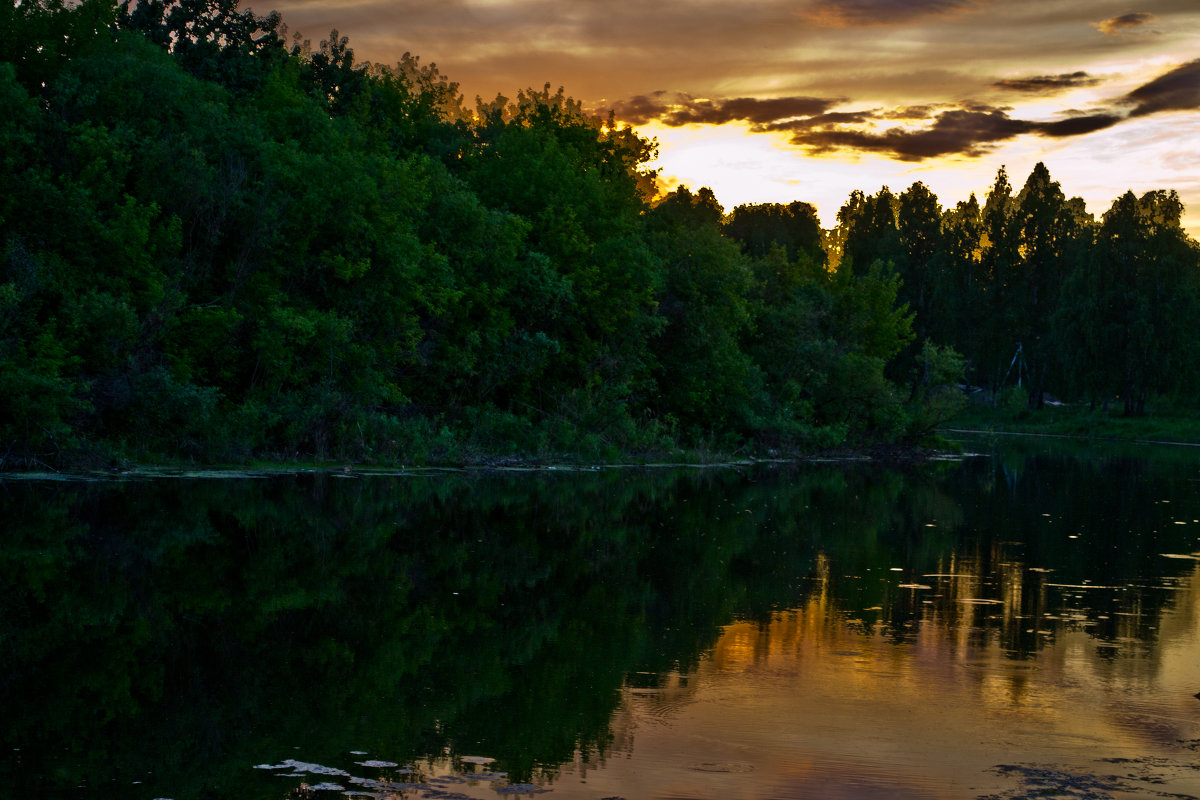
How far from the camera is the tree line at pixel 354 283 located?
30031 mm

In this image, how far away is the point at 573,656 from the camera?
11688mm

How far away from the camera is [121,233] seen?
30047mm

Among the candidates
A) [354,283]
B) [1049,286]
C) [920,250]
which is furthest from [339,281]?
[920,250]

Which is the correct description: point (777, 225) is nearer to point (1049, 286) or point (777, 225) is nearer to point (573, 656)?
point (1049, 286)

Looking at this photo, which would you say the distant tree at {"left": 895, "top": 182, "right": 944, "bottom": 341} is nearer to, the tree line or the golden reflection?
the tree line

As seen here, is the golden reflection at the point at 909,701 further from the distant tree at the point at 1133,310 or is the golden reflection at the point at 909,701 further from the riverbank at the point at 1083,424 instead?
the distant tree at the point at 1133,310

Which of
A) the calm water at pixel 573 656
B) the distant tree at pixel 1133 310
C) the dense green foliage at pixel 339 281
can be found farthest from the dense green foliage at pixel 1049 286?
the calm water at pixel 573 656

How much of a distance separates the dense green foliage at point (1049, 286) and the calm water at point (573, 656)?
54092mm

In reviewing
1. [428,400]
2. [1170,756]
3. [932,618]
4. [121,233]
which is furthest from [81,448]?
[1170,756]

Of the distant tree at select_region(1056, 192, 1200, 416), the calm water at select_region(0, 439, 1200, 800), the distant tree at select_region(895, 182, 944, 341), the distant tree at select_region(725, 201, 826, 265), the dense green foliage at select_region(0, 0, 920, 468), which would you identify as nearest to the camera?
the calm water at select_region(0, 439, 1200, 800)

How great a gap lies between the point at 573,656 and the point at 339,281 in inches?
1068

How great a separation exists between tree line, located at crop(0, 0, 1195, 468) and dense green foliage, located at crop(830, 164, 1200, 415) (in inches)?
930

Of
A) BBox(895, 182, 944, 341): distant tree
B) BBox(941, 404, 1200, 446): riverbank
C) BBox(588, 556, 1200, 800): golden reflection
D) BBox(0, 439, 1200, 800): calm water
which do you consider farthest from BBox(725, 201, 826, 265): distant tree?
BBox(588, 556, 1200, 800): golden reflection

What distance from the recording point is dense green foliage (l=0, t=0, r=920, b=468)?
30.0 m
